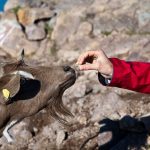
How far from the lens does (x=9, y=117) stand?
6.38m

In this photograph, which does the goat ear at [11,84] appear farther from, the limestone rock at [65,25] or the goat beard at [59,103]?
the limestone rock at [65,25]

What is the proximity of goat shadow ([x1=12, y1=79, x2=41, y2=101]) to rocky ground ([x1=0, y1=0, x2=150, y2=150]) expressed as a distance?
10.1 ft

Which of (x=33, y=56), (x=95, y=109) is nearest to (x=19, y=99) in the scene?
(x=95, y=109)

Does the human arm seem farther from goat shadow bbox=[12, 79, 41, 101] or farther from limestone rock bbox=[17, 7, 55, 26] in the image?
limestone rock bbox=[17, 7, 55, 26]

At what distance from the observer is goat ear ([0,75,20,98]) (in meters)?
6.00

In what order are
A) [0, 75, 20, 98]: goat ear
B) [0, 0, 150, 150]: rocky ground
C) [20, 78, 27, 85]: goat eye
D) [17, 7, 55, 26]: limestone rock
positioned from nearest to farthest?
[0, 75, 20, 98]: goat ear, [20, 78, 27, 85]: goat eye, [0, 0, 150, 150]: rocky ground, [17, 7, 55, 26]: limestone rock

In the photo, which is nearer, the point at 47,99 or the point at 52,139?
the point at 47,99

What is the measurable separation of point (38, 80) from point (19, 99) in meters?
0.28

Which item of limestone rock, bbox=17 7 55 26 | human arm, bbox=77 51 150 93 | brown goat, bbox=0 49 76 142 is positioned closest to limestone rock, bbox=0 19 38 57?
limestone rock, bbox=17 7 55 26

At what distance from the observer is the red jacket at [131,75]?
20.0ft

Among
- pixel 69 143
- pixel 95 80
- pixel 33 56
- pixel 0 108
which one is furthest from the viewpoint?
pixel 33 56

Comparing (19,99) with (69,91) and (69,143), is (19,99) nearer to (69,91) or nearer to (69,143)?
(69,143)

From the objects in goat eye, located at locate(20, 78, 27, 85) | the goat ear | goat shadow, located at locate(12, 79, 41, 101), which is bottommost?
goat shadow, located at locate(12, 79, 41, 101)

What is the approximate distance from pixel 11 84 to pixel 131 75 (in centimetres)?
121
